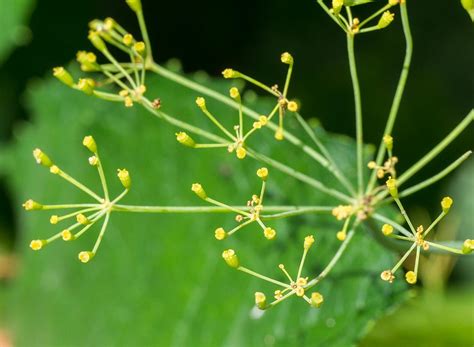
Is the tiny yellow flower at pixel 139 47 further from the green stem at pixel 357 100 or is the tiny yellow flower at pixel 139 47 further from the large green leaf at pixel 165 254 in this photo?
the large green leaf at pixel 165 254

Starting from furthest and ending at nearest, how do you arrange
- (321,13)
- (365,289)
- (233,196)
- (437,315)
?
(321,13) → (437,315) → (233,196) → (365,289)

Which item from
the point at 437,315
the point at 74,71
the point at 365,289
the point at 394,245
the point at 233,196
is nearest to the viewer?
the point at 394,245

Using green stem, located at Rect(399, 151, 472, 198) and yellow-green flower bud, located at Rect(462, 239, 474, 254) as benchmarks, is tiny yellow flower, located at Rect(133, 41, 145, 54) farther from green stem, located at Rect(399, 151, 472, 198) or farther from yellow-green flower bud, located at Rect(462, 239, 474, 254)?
yellow-green flower bud, located at Rect(462, 239, 474, 254)

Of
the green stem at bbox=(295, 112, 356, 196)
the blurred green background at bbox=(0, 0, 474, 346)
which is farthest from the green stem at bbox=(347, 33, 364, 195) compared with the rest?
the blurred green background at bbox=(0, 0, 474, 346)

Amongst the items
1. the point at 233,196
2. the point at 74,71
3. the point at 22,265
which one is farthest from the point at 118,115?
the point at 22,265

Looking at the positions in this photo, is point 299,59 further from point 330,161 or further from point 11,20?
point 330,161

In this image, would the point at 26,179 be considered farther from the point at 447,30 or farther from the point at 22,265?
the point at 447,30

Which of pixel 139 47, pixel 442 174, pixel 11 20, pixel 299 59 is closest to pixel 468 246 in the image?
pixel 442 174
